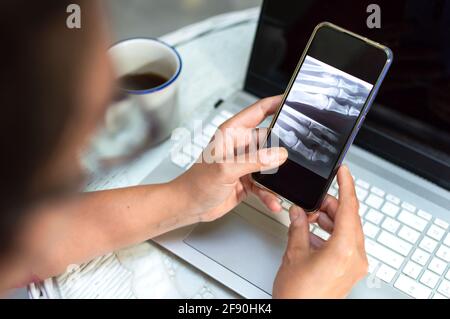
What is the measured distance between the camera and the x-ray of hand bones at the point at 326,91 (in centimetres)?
43

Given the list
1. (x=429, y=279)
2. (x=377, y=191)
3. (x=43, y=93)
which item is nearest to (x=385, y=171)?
(x=377, y=191)

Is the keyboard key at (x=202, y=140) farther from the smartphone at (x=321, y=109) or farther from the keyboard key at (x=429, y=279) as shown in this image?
the keyboard key at (x=429, y=279)

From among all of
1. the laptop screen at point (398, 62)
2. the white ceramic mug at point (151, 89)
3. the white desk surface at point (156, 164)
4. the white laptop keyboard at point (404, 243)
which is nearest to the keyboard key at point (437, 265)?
the white laptop keyboard at point (404, 243)

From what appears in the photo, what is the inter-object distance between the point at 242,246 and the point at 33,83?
332 mm

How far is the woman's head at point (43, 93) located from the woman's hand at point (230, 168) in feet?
0.73

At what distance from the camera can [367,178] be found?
1.74 ft

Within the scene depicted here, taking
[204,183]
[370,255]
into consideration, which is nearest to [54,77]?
[204,183]

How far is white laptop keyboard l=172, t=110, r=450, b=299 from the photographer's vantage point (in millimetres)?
451

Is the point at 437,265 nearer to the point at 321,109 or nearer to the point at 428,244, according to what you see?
the point at 428,244

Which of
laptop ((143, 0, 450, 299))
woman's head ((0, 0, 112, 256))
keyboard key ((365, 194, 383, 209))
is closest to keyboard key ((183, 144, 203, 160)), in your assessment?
laptop ((143, 0, 450, 299))

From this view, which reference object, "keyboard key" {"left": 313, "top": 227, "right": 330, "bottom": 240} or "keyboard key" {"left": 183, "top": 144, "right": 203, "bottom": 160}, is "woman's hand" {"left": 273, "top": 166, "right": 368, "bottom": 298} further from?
"keyboard key" {"left": 183, "top": 144, "right": 203, "bottom": 160}

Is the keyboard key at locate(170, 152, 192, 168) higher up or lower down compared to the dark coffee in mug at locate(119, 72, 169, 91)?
lower down

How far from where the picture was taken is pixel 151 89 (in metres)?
0.50
